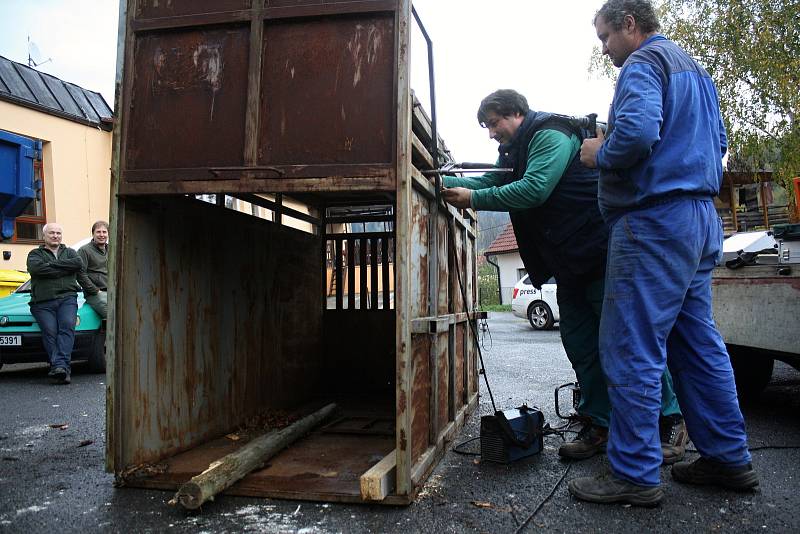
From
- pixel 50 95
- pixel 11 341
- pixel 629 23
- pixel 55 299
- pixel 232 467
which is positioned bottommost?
pixel 232 467

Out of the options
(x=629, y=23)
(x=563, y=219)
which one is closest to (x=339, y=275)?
(x=563, y=219)

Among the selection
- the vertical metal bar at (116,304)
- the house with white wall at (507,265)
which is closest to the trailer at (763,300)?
the vertical metal bar at (116,304)

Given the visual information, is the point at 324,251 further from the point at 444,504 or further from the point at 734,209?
the point at 734,209

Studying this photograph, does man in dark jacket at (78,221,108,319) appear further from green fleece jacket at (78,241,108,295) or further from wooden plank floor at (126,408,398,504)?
wooden plank floor at (126,408,398,504)

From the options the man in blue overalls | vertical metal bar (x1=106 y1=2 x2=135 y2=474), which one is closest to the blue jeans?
vertical metal bar (x1=106 y1=2 x2=135 y2=474)

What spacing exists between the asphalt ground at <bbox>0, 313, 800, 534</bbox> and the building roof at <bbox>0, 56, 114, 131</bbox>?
13.5m

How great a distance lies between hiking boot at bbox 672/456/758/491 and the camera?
2967 millimetres

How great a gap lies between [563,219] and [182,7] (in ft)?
7.97

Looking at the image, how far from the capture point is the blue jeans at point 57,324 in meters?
7.13

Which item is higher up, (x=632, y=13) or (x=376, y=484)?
(x=632, y=13)

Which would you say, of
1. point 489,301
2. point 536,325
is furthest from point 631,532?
point 489,301

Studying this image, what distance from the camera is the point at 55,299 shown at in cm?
718

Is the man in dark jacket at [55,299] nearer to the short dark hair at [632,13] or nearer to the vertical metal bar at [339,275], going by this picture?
the vertical metal bar at [339,275]

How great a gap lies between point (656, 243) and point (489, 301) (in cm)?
3277
